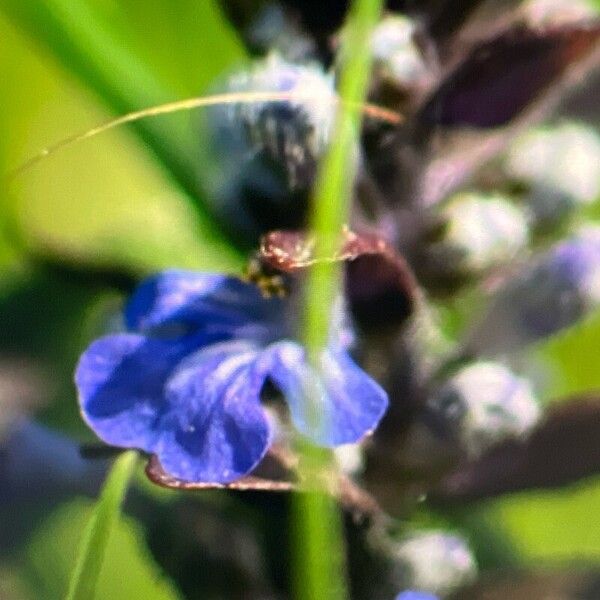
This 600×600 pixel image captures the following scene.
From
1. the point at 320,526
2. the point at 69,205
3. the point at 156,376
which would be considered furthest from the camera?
the point at 69,205

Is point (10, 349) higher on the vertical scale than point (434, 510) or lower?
higher

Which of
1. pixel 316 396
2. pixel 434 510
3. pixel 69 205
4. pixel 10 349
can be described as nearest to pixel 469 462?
pixel 434 510

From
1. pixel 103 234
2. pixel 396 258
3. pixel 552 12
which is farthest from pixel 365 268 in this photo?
pixel 103 234

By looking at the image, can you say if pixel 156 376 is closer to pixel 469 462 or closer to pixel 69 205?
pixel 469 462

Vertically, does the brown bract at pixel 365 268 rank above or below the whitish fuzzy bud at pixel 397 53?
below

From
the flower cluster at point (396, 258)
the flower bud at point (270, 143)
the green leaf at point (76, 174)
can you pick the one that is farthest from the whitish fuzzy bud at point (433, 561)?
the green leaf at point (76, 174)

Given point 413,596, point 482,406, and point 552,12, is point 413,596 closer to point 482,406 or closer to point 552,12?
point 482,406

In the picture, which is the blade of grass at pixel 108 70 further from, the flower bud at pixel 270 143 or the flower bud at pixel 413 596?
the flower bud at pixel 413 596
